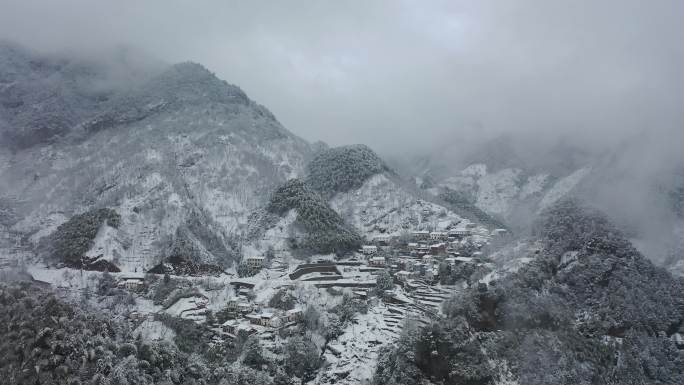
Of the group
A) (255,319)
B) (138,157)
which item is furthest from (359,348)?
(138,157)

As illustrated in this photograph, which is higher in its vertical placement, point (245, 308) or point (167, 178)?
point (167, 178)

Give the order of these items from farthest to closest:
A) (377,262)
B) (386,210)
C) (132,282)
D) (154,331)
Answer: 1. (386,210)
2. (377,262)
3. (132,282)
4. (154,331)

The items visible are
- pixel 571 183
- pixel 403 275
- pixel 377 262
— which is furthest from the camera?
pixel 571 183

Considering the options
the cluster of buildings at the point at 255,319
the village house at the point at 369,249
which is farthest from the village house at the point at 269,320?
the village house at the point at 369,249

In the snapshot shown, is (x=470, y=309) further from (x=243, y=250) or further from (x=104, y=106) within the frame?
(x=104, y=106)

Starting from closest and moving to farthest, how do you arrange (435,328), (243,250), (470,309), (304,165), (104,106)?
(435,328) → (470,309) → (243,250) → (304,165) → (104,106)

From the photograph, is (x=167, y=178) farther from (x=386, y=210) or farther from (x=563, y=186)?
(x=563, y=186)

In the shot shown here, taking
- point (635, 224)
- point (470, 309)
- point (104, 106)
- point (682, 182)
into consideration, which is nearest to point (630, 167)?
point (682, 182)

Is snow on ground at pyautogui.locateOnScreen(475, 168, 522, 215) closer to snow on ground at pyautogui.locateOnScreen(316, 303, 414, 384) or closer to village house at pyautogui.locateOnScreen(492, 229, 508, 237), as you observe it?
village house at pyautogui.locateOnScreen(492, 229, 508, 237)

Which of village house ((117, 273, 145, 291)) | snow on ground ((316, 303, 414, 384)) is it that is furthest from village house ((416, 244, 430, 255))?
village house ((117, 273, 145, 291))

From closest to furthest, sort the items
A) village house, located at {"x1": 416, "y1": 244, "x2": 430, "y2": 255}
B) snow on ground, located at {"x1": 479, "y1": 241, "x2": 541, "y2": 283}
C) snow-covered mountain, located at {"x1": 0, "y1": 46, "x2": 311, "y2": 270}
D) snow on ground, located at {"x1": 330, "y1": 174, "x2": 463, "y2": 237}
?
1. snow on ground, located at {"x1": 479, "y1": 241, "x2": 541, "y2": 283}
2. village house, located at {"x1": 416, "y1": 244, "x2": 430, "y2": 255}
3. snow-covered mountain, located at {"x1": 0, "y1": 46, "x2": 311, "y2": 270}
4. snow on ground, located at {"x1": 330, "y1": 174, "x2": 463, "y2": 237}

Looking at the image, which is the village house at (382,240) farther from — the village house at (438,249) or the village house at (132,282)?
the village house at (132,282)
